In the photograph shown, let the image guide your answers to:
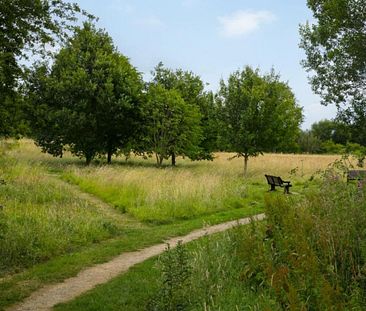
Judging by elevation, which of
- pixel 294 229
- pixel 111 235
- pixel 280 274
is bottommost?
pixel 111 235

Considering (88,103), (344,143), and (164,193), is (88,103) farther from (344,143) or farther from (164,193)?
(344,143)

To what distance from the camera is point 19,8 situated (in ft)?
23.8

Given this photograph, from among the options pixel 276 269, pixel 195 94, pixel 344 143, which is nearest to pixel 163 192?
pixel 344 143

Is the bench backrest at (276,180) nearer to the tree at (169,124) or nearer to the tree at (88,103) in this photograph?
the tree at (169,124)

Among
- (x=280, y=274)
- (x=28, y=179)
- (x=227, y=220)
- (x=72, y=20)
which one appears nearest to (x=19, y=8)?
(x=72, y=20)

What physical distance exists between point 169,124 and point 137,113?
239cm

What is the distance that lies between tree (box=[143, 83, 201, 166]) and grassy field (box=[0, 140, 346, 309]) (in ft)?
23.3

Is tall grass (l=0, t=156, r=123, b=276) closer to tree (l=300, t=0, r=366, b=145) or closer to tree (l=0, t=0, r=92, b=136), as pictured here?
tree (l=0, t=0, r=92, b=136)

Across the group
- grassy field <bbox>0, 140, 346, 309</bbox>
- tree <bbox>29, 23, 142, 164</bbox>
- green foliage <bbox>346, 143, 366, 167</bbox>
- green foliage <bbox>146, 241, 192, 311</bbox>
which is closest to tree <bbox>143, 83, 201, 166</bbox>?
tree <bbox>29, 23, 142, 164</bbox>

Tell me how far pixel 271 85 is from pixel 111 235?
17967 mm

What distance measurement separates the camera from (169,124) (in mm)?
27281

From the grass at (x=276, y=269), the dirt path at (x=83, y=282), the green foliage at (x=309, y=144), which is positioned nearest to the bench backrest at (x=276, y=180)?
the dirt path at (x=83, y=282)

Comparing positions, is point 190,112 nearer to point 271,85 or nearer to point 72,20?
point 271,85

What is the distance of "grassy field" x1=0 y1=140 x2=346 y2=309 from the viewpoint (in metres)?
8.42
